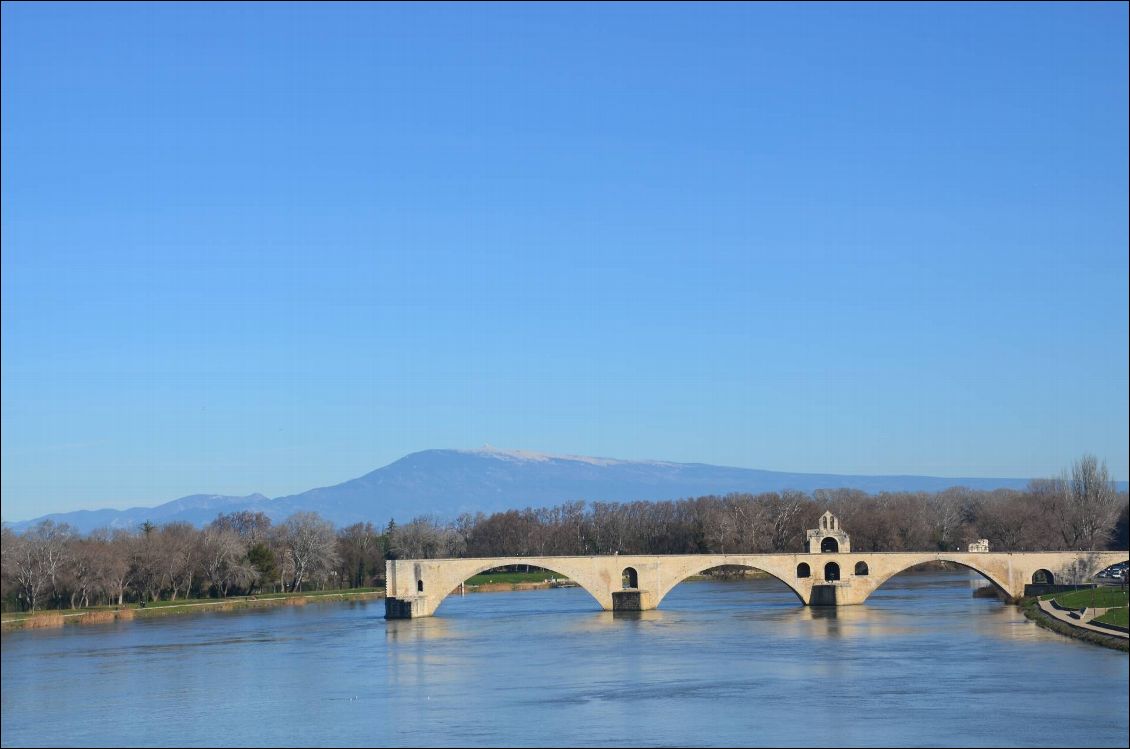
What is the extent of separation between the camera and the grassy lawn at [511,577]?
10369cm

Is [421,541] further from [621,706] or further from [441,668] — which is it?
[621,706]

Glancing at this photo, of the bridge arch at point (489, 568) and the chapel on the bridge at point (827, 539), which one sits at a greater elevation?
the chapel on the bridge at point (827, 539)

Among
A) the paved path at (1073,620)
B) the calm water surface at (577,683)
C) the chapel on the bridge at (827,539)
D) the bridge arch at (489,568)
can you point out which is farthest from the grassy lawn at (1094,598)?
the bridge arch at (489,568)

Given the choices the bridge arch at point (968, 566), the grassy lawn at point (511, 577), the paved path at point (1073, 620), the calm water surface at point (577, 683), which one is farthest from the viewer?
the grassy lawn at point (511, 577)

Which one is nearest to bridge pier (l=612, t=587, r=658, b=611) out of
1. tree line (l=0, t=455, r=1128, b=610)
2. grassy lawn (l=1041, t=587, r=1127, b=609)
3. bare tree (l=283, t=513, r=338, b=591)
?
grassy lawn (l=1041, t=587, r=1127, b=609)

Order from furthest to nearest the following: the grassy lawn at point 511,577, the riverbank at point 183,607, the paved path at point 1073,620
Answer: the grassy lawn at point 511,577
the paved path at point 1073,620
the riverbank at point 183,607

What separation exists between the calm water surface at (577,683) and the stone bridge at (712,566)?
4119mm

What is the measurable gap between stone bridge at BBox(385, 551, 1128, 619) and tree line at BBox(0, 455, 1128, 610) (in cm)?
1418

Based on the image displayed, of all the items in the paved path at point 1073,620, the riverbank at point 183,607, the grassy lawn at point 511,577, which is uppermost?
the grassy lawn at point 511,577

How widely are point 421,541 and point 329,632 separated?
4882 centimetres

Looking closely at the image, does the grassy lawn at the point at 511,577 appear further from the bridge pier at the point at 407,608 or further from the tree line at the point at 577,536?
the bridge pier at the point at 407,608

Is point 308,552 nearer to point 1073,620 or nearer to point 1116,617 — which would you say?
point 1073,620

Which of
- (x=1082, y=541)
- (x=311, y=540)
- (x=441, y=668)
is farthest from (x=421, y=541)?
(x=441, y=668)

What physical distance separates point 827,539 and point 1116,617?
88.9 feet
